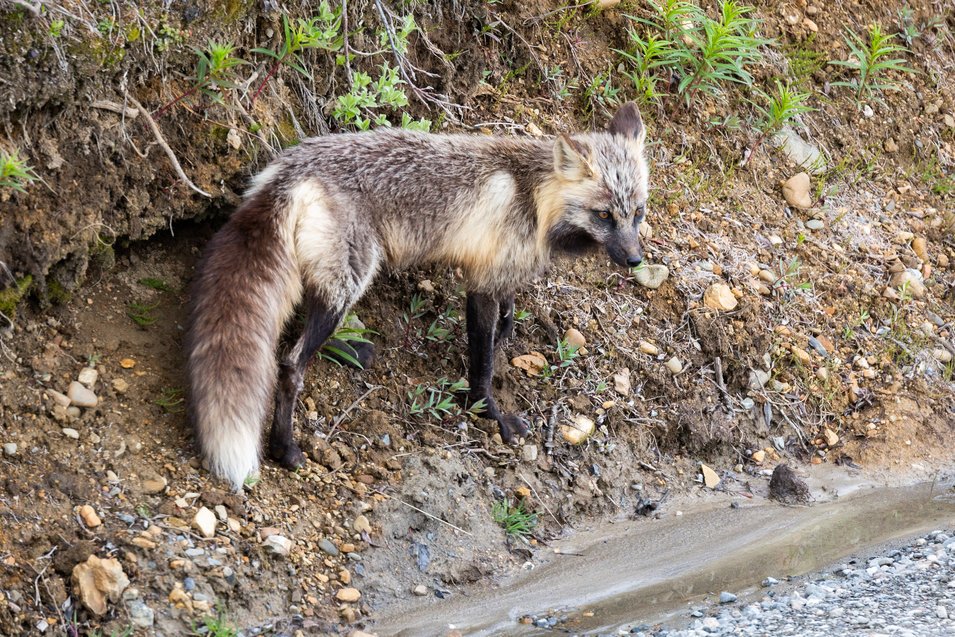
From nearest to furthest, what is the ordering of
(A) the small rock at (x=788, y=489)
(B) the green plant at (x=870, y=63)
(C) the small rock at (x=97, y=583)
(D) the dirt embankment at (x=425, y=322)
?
(C) the small rock at (x=97, y=583) → (D) the dirt embankment at (x=425, y=322) → (A) the small rock at (x=788, y=489) → (B) the green plant at (x=870, y=63)

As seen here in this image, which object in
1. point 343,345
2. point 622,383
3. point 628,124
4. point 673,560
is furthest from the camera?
point 622,383

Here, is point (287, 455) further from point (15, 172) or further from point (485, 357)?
point (15, 172)

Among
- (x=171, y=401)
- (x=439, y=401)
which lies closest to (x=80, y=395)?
(x=171, y=401)

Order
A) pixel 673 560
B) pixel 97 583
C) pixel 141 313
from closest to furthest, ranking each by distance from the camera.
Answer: pixel 97 583
pixel 141 313
pixel 673 560

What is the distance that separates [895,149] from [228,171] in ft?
17.7

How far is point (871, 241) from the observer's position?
7195mm

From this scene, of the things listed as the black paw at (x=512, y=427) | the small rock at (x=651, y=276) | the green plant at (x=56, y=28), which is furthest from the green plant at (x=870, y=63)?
the green plant at (x=56, y=28)

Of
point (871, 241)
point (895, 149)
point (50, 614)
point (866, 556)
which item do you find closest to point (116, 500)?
point (50, 614)

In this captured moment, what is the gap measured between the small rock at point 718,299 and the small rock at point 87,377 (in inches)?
140

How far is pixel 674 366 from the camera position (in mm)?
5941

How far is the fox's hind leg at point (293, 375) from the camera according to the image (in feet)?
15.2

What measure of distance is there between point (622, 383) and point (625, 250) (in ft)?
3.08

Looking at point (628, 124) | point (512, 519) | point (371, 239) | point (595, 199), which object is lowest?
point (512, 519)

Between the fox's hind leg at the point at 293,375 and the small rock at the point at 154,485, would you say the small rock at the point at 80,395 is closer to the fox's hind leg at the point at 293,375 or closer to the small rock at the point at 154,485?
the small rock at the point at 154,485
